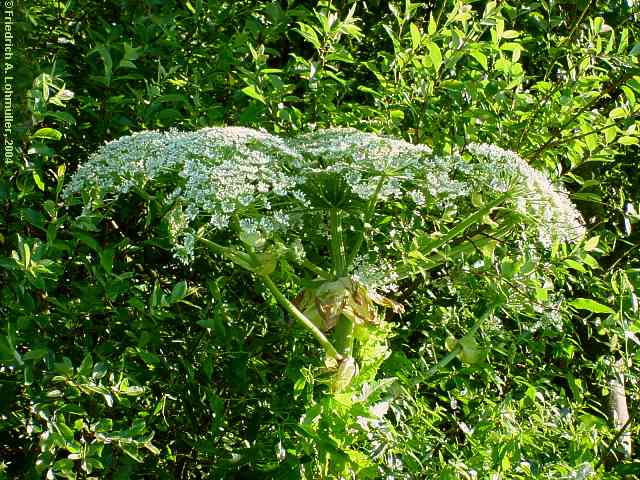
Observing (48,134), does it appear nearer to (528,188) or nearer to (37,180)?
(37,180)

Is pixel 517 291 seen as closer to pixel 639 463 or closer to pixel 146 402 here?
pixel 639 463

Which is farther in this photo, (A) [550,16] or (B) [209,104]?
(A) [550,16]

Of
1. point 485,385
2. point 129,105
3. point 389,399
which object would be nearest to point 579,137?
point 485,385

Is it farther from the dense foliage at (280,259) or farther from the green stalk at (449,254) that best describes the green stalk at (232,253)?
the green stalk at (449,254)

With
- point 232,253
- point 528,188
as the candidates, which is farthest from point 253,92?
point 528,188

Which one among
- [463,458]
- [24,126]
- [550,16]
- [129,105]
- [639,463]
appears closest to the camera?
[639,463]

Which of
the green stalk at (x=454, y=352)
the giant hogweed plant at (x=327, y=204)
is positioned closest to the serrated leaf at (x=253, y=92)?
the giant hogweed plant at (x=327, y=204)

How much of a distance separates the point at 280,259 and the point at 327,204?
157 millimetres

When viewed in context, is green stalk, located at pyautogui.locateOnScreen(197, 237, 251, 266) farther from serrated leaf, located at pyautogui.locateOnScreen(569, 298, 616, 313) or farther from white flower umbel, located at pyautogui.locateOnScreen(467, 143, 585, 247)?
serrated leaf, located at pyautogui.locateOnScreen(569, 298, 616, 313)

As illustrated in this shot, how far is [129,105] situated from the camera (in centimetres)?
245

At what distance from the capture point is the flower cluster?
1.61 meters

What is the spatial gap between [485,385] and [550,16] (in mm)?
1184

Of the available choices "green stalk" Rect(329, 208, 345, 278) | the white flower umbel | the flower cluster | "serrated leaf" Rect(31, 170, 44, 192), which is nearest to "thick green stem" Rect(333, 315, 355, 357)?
"green stalk" Rect(329, 208, 345, 278)

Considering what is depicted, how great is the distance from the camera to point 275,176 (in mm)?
1669
